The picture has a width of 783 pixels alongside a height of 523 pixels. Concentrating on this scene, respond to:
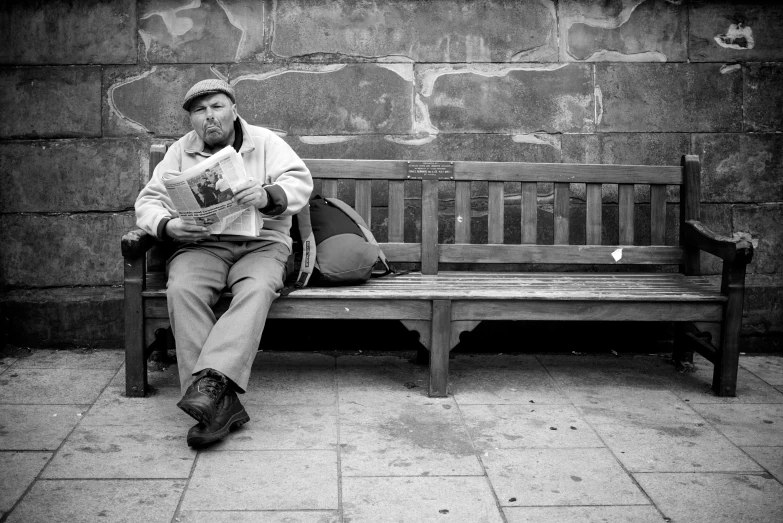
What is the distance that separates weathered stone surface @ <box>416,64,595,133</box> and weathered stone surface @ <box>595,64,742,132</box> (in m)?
0.12

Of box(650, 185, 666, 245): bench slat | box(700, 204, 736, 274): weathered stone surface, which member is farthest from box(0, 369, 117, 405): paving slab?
box(700, 204, 736, 274): weathered stone surface

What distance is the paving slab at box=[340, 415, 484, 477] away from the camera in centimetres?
320

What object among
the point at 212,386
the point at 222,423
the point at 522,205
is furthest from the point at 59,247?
the point at 522,205

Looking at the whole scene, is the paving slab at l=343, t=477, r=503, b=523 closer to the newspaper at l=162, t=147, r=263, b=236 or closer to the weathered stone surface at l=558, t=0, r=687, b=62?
the newspaper at l=162, t=147, r=263, b=236

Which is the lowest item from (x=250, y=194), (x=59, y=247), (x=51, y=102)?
(x=59, y=247)

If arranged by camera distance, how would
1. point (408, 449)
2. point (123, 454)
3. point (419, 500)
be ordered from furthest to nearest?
point (408, 449), point (123, 454), point (419, 500)

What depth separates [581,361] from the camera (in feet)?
16.0

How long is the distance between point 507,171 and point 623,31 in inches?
46.8

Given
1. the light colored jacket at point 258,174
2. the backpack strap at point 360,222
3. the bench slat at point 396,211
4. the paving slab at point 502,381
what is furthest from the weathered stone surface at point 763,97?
the light colored jacket at point 258,174

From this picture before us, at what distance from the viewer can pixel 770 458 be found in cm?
339

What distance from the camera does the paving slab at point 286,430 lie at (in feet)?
11.3

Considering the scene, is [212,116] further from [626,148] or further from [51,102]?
[626,148]

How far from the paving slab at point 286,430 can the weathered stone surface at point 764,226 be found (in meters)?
2.91

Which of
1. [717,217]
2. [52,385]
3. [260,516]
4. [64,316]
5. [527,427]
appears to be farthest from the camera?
[717,217]
